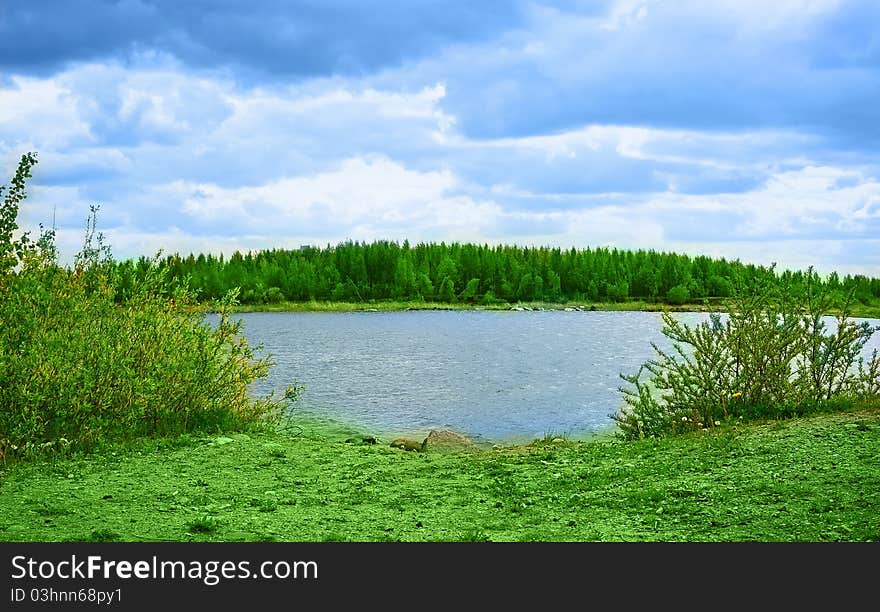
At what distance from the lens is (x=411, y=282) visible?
151 metres

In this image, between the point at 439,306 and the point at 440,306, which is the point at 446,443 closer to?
the point at 439,306

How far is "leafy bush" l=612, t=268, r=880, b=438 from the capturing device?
16219 millimetres

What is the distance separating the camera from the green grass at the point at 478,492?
30.3 feet

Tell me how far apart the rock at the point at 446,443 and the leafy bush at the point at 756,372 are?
368 centimetres

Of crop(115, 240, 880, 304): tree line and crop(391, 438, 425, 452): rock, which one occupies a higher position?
crop(115, 240, 880, 304): tree line

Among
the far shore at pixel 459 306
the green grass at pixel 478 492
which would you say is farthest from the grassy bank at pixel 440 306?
the green grass at pixel 478 492

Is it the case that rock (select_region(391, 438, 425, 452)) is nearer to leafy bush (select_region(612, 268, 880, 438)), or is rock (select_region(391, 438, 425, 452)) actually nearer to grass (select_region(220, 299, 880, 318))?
leafy bush (select_region(612, 268, 880, 438))

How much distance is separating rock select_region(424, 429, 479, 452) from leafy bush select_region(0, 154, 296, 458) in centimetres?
405

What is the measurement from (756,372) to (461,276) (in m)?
147

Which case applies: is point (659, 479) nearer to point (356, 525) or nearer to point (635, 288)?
point (356, 525)

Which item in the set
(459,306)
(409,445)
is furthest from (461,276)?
(409,445)

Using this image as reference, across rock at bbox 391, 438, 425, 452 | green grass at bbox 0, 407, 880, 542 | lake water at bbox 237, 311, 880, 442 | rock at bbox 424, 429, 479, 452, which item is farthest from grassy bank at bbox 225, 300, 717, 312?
green grass at bbox 0, 407, 880, 542

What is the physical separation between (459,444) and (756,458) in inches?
Result: 287

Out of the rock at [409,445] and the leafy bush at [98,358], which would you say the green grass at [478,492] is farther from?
the rock at [409,445]
